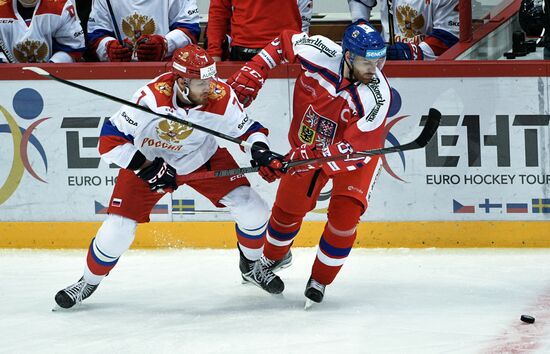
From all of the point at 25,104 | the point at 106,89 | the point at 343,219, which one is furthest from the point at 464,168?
the point at 25,104

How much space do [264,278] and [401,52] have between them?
1.52m

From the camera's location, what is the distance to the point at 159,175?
473cm

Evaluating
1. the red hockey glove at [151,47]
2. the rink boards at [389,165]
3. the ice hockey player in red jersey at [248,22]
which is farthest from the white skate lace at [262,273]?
the red hockey glove at [151,47]

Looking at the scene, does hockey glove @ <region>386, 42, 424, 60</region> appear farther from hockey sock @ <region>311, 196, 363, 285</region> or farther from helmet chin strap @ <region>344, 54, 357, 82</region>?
hockey sock @ <region>311, 196, 363, 285</region>

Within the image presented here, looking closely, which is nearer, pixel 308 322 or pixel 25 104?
pixel 308 322

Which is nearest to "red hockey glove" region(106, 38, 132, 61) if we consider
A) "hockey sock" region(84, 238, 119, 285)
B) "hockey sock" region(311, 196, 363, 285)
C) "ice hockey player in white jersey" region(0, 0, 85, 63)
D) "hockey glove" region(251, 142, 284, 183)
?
"ice hockey player in white jersey" region(0, 0, 85, 63)

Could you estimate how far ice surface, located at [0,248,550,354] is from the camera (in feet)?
14.8

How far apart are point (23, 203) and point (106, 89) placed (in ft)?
2.28

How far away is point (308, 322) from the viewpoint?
15.6 feet

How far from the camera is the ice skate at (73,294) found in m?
4.95

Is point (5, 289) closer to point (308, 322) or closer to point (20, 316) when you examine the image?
point (20, 316)

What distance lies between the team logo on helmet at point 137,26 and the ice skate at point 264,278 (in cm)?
161

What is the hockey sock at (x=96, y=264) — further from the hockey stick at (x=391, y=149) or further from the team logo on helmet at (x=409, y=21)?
the team logo on helmet at (x=409, y=21)

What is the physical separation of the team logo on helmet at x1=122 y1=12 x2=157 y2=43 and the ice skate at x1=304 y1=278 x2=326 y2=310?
76.4 inches
